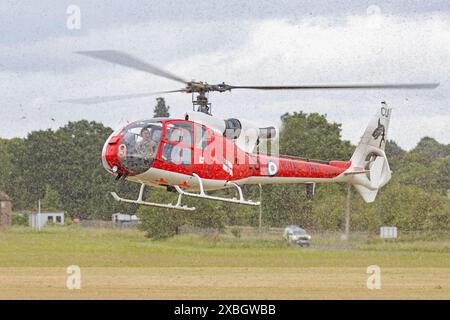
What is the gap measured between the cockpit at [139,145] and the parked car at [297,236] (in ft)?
64.2

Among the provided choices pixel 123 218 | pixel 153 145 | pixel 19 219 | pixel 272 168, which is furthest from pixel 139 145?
pixel 123 218

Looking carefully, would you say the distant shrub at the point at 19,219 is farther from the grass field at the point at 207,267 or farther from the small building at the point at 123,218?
the grass field at the point at 207,267

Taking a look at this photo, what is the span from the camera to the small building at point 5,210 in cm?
5677

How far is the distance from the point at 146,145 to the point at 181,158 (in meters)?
1.03

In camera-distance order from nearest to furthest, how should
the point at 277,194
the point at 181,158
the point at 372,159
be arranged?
the point at 181,158
the point at 372,159
the point at 277,194

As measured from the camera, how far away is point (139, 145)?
2427 centimetres

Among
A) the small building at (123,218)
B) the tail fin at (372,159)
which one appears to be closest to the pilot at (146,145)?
the tail fin at (372,159)

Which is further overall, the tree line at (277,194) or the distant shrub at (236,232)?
the tree line at (277,194)

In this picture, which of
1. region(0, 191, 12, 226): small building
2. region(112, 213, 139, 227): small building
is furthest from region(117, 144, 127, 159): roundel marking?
region(0, 191, 12, 226): small building

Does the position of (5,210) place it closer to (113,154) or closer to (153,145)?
(153,145)

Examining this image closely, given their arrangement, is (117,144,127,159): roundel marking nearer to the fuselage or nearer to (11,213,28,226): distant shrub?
the fuselage

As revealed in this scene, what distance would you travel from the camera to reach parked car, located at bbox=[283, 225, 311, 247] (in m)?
43.6

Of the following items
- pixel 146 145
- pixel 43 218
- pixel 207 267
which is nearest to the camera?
pixel 146 145

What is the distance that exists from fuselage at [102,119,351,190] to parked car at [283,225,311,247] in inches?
651
